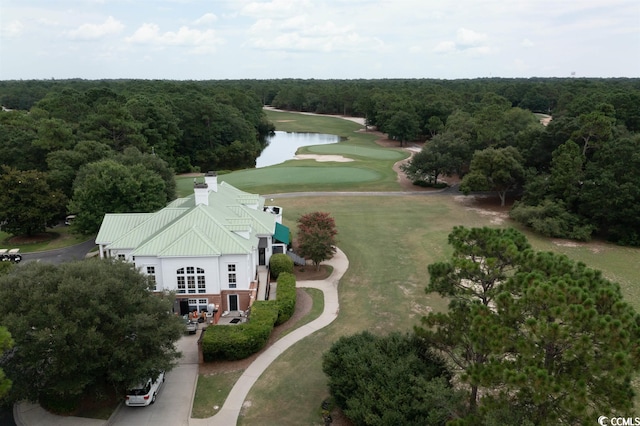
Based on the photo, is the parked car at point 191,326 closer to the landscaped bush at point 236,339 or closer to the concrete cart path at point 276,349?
the landscaped bush at point 236,339

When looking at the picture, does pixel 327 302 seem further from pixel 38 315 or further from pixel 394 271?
pixel 38 315

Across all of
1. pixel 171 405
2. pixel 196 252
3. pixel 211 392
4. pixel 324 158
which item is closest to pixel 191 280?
pixel 196 252

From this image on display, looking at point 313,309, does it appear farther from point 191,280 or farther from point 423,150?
point 423,150

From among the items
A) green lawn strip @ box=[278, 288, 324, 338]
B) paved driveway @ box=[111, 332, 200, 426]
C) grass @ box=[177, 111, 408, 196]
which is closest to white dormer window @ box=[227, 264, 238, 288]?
green lawn strip @ box=[278, 288, 324, 338]

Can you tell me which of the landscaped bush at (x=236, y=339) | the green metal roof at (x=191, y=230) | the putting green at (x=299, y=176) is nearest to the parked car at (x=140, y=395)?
the landscaped bush at (x=236, y=339)

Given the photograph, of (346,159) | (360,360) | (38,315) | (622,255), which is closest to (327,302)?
(360,360)

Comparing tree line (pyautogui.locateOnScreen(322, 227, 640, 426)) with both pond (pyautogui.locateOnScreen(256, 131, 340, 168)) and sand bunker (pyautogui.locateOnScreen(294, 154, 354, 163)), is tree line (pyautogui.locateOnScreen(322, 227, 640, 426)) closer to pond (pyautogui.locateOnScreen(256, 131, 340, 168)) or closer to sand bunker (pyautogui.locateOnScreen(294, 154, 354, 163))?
sand bunker (pyautogui.locateOnScreen(294, 154, 354, 163))
